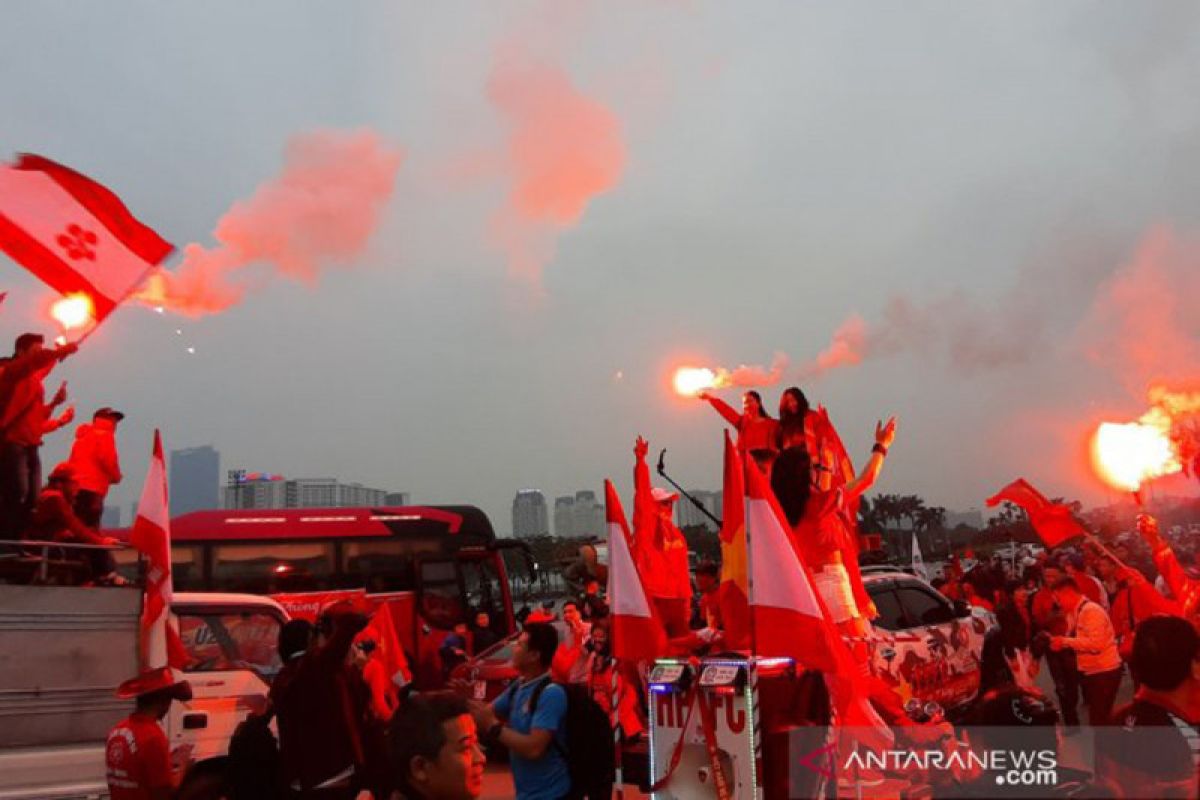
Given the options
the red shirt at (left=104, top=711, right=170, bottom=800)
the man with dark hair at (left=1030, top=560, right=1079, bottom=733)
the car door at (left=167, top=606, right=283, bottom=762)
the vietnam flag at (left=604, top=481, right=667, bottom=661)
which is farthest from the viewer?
the man with dark hair at (left=1030, top=560, right=1079, bottom=733)

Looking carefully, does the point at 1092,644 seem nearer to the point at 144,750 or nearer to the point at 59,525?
the point at 144,750

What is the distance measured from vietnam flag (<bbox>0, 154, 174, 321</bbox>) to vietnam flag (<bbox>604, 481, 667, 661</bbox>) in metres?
6.08

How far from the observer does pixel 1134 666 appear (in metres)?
3.37

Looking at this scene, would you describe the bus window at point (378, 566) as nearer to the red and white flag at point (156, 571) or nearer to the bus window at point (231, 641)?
the bus window at point (231, 641)

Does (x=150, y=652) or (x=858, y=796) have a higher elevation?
(x=150, y=652)

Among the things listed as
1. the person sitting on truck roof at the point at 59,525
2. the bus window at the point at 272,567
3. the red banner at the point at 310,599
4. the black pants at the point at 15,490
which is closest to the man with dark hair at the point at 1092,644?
the person sitting on truck roof at the point at 59,525

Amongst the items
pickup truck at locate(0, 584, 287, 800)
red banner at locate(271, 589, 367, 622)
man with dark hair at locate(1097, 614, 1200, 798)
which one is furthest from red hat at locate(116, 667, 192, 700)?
red banner at locate(271, 589, 367, 622)

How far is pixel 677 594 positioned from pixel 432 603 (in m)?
8.66

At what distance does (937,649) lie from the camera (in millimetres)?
9234

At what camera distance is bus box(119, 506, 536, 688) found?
16250 millimetres

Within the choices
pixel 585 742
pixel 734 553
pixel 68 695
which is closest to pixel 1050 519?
pixel 734 553

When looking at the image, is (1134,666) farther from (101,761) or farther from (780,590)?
(101,761)

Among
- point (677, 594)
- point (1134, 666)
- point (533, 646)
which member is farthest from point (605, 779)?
point (677, 594)

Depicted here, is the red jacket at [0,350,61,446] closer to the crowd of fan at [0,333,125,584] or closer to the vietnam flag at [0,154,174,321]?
the crowd of fan at [0,333,125,584]
